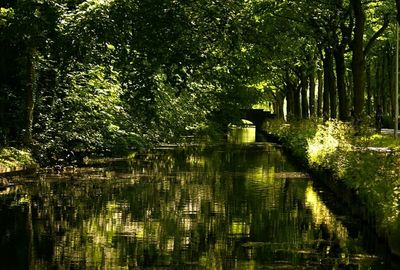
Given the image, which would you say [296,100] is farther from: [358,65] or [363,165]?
[363,165]

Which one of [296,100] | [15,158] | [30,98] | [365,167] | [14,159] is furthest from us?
[296,100]

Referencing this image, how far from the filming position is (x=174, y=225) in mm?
17266

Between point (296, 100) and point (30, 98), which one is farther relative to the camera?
point (296, 100)

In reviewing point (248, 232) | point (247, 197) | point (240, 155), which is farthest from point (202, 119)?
point (248, 232)

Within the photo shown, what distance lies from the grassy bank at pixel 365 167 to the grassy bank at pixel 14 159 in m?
11.9

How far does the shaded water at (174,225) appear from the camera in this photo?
1333 centimetres

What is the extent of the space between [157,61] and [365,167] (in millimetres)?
6909

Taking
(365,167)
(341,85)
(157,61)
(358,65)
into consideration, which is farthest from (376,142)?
(157,61)

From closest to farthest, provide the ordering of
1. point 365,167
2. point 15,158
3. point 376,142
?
point 365,167
point 15,158
point 376,142

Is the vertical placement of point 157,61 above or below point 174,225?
above

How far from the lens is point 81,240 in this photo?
1525cm

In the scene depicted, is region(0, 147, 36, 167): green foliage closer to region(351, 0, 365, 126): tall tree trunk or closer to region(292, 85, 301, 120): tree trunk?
region(351, 0, 365, 126): tall tree trunk

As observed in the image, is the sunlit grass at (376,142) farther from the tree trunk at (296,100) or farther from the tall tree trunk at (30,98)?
the tree trunk at (296,100)

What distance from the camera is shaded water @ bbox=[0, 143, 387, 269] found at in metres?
13.3
